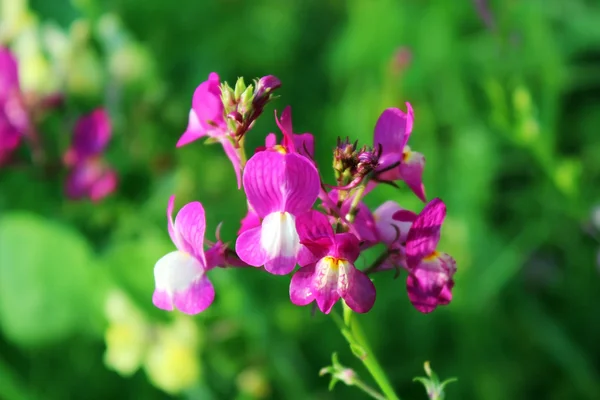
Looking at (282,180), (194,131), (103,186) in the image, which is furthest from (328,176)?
(282,180)

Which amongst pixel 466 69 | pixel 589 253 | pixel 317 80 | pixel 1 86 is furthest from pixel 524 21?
pixel 1 86

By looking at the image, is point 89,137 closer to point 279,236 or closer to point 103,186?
point 103,186

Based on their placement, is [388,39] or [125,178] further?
[388,39]

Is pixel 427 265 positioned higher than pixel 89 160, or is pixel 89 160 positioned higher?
pixel 427 265

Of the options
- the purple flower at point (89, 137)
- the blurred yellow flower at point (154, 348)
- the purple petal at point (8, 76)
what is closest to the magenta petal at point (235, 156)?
the blurred yellow flower at point (154, 348)

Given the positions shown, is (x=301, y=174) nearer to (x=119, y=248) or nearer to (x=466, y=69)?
(x=119, y=248)
